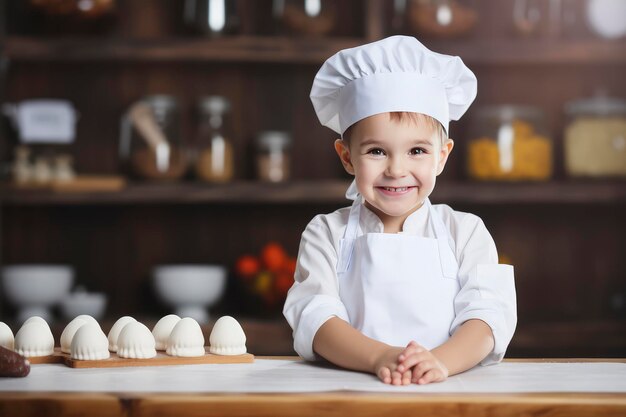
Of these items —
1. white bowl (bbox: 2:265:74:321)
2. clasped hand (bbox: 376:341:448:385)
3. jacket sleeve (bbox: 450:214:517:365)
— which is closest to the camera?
clasped hand (bbox: 376:341:448:385)

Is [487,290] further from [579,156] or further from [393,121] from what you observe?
[579,156]

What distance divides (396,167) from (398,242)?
0.36ft

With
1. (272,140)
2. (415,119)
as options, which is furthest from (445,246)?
(272,140)

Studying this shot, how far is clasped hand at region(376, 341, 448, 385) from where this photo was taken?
2.93 feet

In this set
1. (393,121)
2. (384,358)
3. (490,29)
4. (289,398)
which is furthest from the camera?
(490,29)

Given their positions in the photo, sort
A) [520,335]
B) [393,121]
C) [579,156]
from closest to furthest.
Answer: [393,121] → [520,335] → [579,156]

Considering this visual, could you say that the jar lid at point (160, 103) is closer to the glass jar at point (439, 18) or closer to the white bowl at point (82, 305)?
the white bowl at point (82, 305)

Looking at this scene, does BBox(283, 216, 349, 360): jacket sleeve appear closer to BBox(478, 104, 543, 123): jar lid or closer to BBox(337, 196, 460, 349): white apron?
BBox(337, 196, 460, 349): white apron

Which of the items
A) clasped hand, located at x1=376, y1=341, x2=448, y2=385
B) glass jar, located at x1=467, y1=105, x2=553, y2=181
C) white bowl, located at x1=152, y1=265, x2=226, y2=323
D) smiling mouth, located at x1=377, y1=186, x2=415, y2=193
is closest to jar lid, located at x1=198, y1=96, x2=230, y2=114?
white bowl, located at x1=152, y1=265, x2=226, y2=323

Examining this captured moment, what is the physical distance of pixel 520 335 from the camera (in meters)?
2.29

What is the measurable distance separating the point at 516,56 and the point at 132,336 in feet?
5.52

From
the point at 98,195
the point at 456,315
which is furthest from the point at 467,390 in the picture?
the point at 98,195

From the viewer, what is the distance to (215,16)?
2.41 metres

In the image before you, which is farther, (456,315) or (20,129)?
(20,129)
